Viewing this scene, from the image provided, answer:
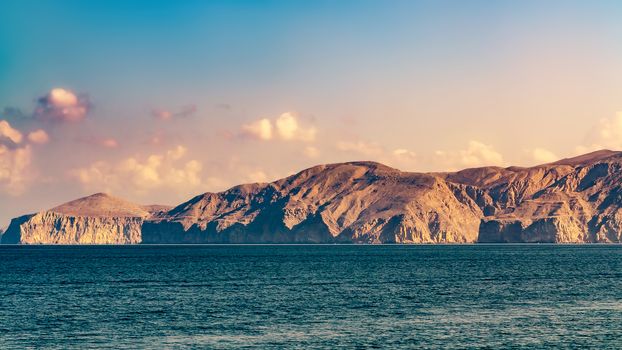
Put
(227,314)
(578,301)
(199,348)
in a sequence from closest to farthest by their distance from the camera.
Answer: (199,348)
(227,314)
(578,301)

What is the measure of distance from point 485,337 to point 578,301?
32195 mm

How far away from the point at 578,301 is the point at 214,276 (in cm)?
7086

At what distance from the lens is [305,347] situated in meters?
62.1

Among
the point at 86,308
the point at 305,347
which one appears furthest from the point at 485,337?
the point at 86,308

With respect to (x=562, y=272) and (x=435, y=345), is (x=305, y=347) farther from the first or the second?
(x=562, y=272)

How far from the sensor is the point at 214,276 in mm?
145875

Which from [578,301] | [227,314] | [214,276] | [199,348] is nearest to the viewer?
[199,348]

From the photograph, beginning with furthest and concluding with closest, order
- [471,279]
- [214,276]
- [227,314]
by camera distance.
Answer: [214,276]
[471,279]
[227,314]

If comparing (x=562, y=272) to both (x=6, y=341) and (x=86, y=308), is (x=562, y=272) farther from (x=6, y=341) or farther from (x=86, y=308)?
(x=6, y=341)

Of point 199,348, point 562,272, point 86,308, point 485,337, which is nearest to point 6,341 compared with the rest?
point 199,348

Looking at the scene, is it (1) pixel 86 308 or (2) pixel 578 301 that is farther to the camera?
(2) pixel 578 301

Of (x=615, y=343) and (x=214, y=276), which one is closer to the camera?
(x=615, y=343)

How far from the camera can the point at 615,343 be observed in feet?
208

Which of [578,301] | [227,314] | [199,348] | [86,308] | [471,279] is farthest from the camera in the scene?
[471,279]
